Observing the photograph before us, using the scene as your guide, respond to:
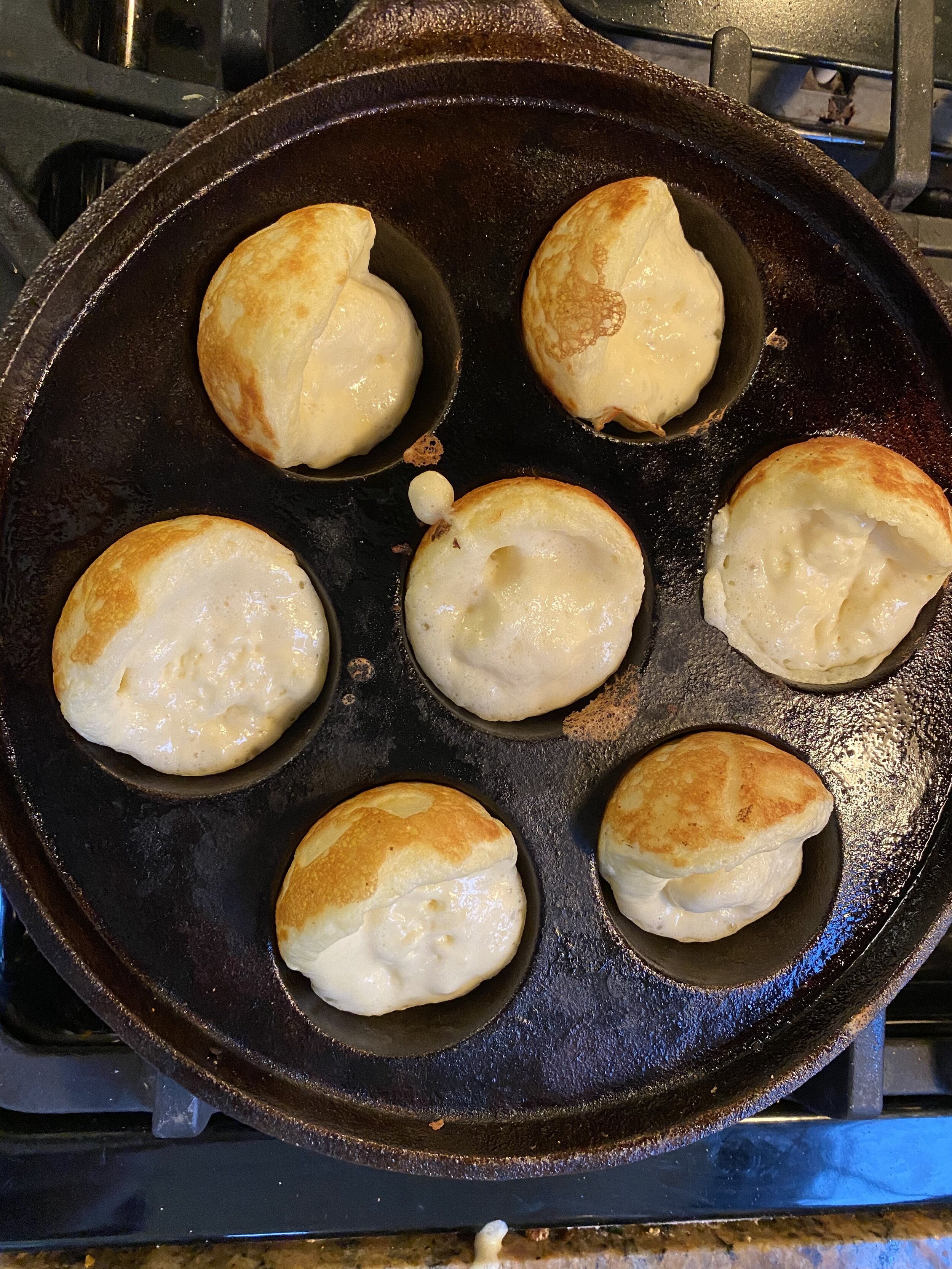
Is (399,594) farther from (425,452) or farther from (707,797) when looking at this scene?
(707,797)

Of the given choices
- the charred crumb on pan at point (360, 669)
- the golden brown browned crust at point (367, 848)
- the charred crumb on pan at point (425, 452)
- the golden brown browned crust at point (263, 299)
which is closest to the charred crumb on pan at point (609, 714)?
the golden brown browned crust at point (367, 848)

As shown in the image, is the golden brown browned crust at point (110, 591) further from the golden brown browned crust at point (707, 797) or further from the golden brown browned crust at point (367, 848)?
the golden brown browned crust at point (707, 797)

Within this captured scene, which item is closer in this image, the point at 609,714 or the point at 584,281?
the point at 584,281

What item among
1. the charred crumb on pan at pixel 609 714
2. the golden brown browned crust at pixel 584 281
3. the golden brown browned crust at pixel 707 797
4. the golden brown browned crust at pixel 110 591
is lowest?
the golden brown browned crust at pixel 707 797

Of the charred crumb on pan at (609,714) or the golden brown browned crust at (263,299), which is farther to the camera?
the charred crumb on pan at (609,714)

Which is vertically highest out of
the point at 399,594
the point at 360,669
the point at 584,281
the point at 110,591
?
the point at 584,281

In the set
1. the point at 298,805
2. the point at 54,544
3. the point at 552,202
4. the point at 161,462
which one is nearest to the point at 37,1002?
the point at 298,805

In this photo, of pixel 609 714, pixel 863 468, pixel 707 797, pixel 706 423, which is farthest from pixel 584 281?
pixel 707 797

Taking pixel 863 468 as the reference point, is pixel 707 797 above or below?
below
